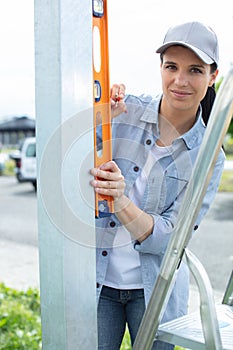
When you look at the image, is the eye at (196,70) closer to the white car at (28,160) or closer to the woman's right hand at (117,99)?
the woman's right hand at (117,99)

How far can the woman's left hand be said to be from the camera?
1368 millimetres

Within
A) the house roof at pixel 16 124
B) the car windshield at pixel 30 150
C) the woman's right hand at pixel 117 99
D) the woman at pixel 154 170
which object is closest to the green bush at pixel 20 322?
the woman at pixel 154 170

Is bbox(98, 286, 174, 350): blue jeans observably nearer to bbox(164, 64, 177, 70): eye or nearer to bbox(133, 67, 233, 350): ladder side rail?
bbox(133, 67, 233, 350): ladder side rail

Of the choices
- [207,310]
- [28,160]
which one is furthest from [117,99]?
[28,160]

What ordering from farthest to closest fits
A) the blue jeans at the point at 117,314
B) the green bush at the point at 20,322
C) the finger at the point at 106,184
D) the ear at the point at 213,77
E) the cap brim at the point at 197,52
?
the green bush at the point at 20,322
the blue jeans at the point at 117,314
the ear at the point at 213,77
the cap brim at the point at 197,52
the finger at the point at 106,184

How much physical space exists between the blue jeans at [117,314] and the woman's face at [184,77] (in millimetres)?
594

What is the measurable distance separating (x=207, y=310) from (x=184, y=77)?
0.65m

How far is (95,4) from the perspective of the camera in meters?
1.37

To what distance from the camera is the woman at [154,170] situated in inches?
62.2

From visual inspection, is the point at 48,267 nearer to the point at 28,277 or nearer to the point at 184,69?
the point at 184,69

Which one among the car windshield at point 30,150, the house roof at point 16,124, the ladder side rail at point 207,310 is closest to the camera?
the ladder side rail at point 207,310

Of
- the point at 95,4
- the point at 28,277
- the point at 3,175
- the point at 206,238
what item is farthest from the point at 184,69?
the point at 3,175

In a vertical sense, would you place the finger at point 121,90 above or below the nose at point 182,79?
below

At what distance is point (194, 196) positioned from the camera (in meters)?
1.17
